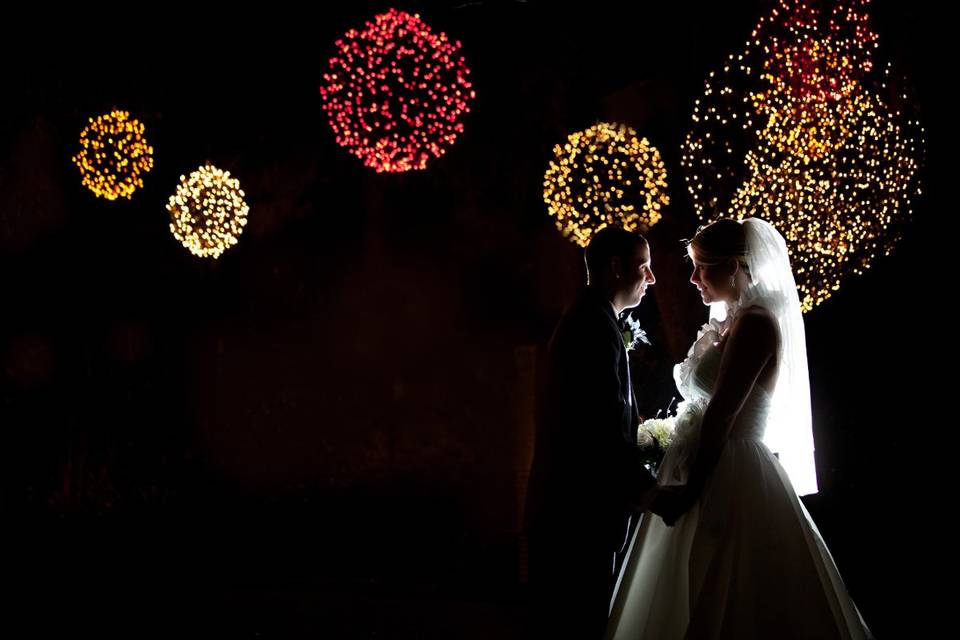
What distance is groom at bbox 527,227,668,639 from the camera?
326 centimetres

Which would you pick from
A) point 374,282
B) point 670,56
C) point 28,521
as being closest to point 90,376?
point 28,521

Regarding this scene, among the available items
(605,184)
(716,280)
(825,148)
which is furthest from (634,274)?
(605,184)

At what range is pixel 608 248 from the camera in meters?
3.62

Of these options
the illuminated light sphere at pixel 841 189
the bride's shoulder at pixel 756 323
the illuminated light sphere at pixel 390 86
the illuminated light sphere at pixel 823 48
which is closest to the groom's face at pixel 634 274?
the bride's shoulder at pixel 756 323

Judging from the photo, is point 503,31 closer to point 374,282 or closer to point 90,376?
point 374,282

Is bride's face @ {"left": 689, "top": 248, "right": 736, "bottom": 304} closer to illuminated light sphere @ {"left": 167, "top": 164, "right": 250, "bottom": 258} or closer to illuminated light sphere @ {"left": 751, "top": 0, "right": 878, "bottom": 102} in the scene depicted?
illuminated light sphere @ {"left": 751, "top": 0, "right": 878, "bottom": 102}

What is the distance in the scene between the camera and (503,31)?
9.72 meters

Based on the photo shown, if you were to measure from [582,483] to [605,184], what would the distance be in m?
3.54

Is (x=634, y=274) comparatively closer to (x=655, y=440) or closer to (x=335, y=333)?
(x=655, y=440)

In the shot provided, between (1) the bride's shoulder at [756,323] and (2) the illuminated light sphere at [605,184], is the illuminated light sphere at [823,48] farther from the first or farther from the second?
(1) the bride's shoulder at [756,323]

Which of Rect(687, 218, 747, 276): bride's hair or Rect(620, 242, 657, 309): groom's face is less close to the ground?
Rect(687, 218, 747, 276): bride's hair

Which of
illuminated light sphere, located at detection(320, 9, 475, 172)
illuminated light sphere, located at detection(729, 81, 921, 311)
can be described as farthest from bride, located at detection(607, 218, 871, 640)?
illuminated light sphere, located at detection(320, 9, 475, 172)

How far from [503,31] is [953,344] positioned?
5.74 metres

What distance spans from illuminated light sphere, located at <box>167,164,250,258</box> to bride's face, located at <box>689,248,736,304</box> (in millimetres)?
5137
